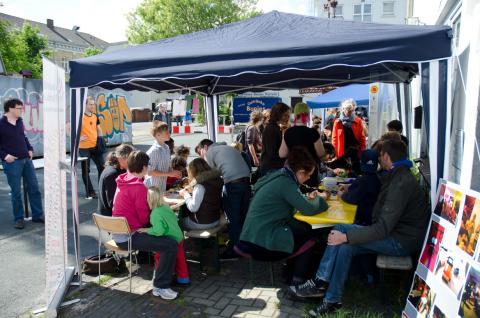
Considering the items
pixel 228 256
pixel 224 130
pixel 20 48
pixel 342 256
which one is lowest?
pixel 228 256

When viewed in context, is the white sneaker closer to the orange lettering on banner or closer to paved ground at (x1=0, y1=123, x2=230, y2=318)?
paved ground at (x1=0, y1=123, x2=230, y2=318)

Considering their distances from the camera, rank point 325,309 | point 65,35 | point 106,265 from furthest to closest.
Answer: point 65,35
point 106,265
point 325,309

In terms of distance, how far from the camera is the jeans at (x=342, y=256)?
3.36m

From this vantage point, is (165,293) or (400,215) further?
(165,293)

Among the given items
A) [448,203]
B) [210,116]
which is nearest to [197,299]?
[448,203]

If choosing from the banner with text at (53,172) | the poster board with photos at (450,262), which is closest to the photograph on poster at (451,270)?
the poster board with photos at (450,262)

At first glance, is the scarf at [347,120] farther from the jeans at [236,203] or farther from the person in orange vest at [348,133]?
the jeans at [236,203]

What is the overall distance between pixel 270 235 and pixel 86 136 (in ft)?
16.4

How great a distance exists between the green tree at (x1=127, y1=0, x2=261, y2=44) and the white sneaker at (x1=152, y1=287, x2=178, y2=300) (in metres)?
27.0

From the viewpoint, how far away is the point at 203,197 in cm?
419

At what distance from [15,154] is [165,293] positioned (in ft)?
11.5

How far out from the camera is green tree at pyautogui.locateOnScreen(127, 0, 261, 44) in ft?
95.7

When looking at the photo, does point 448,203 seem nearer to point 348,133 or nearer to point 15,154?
point 348,133

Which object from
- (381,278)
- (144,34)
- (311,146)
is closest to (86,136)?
(311,146)
